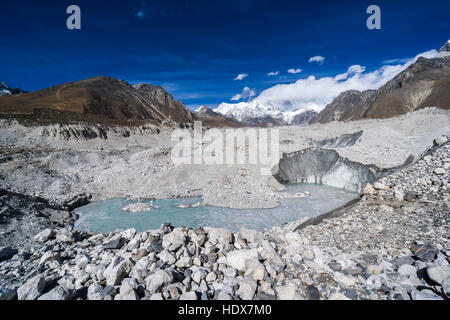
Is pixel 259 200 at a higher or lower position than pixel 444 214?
lower

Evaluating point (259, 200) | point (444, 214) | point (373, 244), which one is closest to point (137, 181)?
point (259, 200)

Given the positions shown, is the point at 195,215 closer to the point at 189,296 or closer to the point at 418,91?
the point at 189,296

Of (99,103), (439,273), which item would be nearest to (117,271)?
(439,273)

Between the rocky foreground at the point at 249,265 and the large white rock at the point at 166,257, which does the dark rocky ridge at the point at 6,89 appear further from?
the large white rock at the point at 166,257
